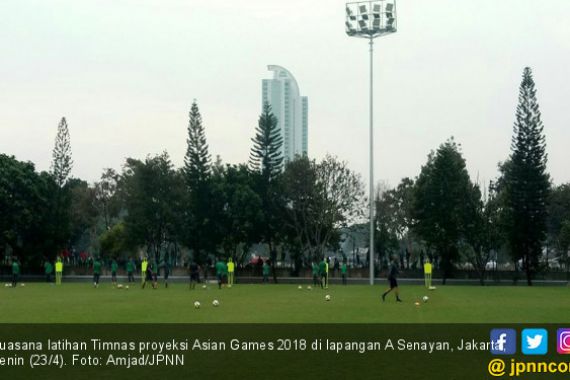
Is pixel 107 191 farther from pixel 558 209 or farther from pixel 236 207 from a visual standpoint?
pixel 558 209

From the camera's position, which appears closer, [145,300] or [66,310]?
[66,310]

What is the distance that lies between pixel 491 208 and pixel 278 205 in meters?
17.0

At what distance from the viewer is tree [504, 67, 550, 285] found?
180ft

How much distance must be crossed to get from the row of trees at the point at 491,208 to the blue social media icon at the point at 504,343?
41.6m

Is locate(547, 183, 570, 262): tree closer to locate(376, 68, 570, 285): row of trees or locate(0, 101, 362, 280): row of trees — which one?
locate(376, 68, 570, 285): row of trees

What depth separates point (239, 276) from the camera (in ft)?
191

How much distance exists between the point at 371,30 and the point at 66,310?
A: 31827 millimetres

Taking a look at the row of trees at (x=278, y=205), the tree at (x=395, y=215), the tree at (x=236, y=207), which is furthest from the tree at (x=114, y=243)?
the tree at (x=395, y=215)

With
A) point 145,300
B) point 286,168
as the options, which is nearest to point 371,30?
point 286,168

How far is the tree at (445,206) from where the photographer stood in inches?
2233

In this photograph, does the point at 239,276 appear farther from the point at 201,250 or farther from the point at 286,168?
the point at 286,168

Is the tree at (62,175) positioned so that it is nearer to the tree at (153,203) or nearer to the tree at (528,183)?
the tree at (153,203)

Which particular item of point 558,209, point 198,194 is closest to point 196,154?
point 198,194

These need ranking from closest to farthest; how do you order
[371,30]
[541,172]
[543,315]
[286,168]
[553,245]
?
[543,315]
[371,30]
[541,172]
[286,168]
[553,245]
